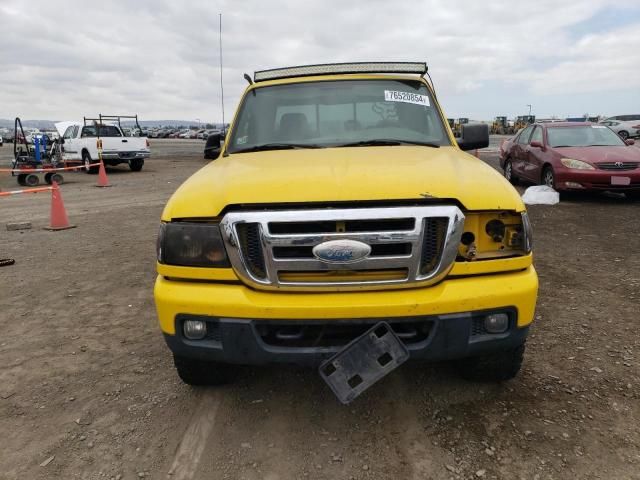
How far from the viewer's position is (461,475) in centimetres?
228

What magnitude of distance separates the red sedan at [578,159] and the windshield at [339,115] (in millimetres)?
6376

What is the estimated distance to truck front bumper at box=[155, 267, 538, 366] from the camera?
2311 mm

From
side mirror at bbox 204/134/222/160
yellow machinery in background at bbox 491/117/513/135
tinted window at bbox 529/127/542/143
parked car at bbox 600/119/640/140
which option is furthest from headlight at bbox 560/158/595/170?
yellow machinery in background at bbox 491/117/513/135

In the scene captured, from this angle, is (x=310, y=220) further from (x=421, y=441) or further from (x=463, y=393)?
(x=463, y=393)

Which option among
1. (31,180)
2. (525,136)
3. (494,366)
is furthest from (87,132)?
(494,366)

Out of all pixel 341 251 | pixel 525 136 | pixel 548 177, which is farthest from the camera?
pixel 525 136

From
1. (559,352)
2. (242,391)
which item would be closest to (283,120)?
(242,391)

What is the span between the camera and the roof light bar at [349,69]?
399cm

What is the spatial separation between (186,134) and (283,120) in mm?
75543

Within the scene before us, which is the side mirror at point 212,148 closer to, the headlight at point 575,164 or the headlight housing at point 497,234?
the headlight housing at point 497,234

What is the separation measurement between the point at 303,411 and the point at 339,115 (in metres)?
2.07

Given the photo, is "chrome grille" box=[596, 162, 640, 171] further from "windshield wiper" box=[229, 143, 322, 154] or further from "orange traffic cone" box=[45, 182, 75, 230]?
"orange traffic cone" box=[45, 182, 75, 230]

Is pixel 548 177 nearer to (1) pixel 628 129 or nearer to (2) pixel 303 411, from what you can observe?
(2) pixel 303 411

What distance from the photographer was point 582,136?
9969 mm
